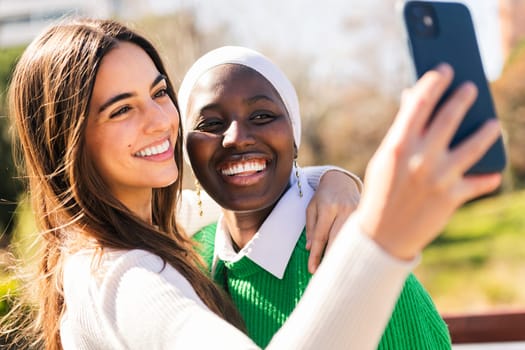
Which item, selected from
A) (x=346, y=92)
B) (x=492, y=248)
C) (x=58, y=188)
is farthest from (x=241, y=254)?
(x=346, y=92)

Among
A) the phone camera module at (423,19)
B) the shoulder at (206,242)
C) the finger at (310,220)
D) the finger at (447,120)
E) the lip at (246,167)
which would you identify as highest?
the phone camera module at (423,19)

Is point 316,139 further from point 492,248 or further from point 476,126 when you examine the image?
point 476,126

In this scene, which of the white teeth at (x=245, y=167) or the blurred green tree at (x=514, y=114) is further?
the blurred green tree at (x=514, y=114)

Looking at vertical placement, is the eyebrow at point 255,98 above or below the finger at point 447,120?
below

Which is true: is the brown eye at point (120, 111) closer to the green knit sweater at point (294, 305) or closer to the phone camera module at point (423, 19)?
the green knit sweater at point (294, 305)

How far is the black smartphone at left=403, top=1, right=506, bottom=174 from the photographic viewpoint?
1.12 meters

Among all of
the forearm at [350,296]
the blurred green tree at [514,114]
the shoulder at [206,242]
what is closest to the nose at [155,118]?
the shoulder at [206,242]

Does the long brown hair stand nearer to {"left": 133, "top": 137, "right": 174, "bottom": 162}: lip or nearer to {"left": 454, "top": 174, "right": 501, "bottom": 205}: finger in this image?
{"left": 133, "top": 137, "right": 174, "bottom": 162}: lip

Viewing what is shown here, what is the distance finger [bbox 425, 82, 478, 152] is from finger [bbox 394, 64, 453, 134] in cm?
1

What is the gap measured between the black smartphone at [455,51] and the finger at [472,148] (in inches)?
0.9

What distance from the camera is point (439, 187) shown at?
104 cm

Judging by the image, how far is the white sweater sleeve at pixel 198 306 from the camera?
1119mm

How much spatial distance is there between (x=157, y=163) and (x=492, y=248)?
1136cm

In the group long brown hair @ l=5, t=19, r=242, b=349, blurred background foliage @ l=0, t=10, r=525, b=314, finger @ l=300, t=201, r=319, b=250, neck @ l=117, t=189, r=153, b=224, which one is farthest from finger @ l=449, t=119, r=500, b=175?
blurred background foliage @ l=0, t=10, r=525, b=314
